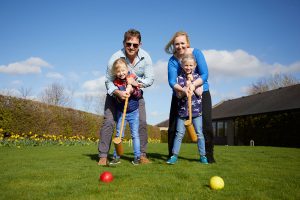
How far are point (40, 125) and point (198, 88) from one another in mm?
9579

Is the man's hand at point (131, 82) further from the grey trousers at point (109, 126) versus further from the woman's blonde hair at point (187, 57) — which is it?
the woman's blonde hair at point (187, 57)

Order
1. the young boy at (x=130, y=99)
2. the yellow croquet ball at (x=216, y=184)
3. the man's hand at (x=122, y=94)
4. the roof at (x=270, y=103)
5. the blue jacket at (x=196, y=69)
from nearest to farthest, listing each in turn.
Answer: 1. the yellow croquet ball at (x=216, y=184)
2. the man's hand at (x=122, y=94)
3. the young boy at (x=130, y=99)
4. the blue jacket at (x=196, y=69)
5. the roof at (x=270, y=103)

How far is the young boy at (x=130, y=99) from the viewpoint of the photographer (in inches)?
191

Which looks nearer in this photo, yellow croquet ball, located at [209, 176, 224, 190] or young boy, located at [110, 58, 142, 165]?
yellow croquet ball, located at [209, 176, 224, 190]

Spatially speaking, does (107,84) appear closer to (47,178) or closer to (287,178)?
(47,178)

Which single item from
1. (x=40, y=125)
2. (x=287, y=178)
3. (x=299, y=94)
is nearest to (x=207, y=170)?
(x=287, y=178)

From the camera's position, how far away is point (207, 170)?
13.5 feet

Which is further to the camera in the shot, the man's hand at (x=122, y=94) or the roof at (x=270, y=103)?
the roof at (x=270, y=103)

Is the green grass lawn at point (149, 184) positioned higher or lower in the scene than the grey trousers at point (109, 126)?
lower

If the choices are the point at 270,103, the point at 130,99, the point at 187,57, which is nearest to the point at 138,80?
the point at 130,99

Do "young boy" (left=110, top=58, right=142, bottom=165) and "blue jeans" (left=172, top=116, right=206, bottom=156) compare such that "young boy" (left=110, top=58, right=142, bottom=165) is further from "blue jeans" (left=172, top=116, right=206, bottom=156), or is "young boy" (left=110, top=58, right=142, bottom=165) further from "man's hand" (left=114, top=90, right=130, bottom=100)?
"blue jeans" (left=172, top=116, right=206, bottom=156)

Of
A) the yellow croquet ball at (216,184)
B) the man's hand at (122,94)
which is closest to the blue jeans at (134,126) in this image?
the man's hand at (122,94)

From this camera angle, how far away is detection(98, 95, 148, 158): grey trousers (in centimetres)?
498

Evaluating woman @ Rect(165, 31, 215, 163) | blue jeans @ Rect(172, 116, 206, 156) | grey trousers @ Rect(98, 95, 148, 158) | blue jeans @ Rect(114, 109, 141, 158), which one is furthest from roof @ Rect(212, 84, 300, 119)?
blue jeans @ Rect(114, 109, 141, 158)
